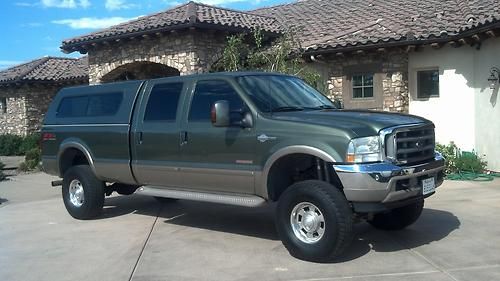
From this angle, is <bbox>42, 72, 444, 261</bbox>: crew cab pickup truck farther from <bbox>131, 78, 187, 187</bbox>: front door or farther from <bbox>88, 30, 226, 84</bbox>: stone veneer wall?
<bbox>88, 30, 226, 84</bbox>: stone veneer wall

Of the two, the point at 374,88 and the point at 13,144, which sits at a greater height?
the point at 374,88

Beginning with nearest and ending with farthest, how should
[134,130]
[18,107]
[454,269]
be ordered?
[454,269]
[134,130]
[18,107]

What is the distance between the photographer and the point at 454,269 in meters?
5.58

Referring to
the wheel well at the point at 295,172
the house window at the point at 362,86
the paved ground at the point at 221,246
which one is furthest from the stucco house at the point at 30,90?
the wheel well at the point at 295,172

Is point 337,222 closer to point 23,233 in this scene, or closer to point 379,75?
point 23,233

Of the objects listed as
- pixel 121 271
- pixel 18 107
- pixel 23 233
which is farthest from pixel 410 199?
pixel 18 107

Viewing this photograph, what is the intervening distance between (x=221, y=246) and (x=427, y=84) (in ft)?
29.1

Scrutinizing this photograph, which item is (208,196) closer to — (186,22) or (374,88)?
(374,88)

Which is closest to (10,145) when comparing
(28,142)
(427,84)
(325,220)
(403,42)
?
(28,142)

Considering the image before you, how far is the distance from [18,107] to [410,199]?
80.7ft

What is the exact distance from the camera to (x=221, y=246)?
269 inches

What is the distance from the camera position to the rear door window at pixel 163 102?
7.52 meters

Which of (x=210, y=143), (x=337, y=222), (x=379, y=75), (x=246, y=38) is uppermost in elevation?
(x=246, y=38)

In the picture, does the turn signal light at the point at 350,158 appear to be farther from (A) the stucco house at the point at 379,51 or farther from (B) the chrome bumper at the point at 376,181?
(A) the stucco house at the point at 379,51
